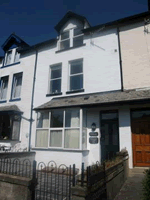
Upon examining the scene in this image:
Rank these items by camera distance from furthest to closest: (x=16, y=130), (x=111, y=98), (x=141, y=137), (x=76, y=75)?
(x=16, y=130)
(x=76, y=75)
(x=111, y=98)
(x=141, y=137)

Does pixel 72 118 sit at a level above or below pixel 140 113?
below

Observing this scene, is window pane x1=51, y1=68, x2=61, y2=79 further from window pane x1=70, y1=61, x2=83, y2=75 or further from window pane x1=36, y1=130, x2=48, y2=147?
window pane x1=36, y1=130, x2=48, y2=147

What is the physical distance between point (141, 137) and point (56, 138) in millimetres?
4781

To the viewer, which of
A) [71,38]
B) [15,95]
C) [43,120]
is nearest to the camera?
[43,120]

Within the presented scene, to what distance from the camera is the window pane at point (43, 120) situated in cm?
1072

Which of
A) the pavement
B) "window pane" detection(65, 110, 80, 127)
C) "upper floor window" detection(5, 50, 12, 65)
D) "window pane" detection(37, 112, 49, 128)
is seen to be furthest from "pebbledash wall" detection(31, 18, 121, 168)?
"upper floor window" detection(5, 50, 12, 65)

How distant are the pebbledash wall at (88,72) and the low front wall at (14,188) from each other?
177 inches

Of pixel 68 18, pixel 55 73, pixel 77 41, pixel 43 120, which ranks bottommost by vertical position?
pixel 43 120

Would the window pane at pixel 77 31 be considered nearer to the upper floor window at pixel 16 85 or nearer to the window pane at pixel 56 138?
the upper floor window at pixel 16 85

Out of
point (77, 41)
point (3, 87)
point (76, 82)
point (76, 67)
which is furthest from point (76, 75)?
point (3, 87)

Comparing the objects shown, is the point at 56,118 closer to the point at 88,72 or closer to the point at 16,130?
the point at 88,72

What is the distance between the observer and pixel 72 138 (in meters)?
9.39

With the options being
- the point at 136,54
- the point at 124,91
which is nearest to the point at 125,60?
the point at 136,54

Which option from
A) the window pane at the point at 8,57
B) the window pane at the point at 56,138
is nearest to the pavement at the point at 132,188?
the window pane at the point at 56,138
